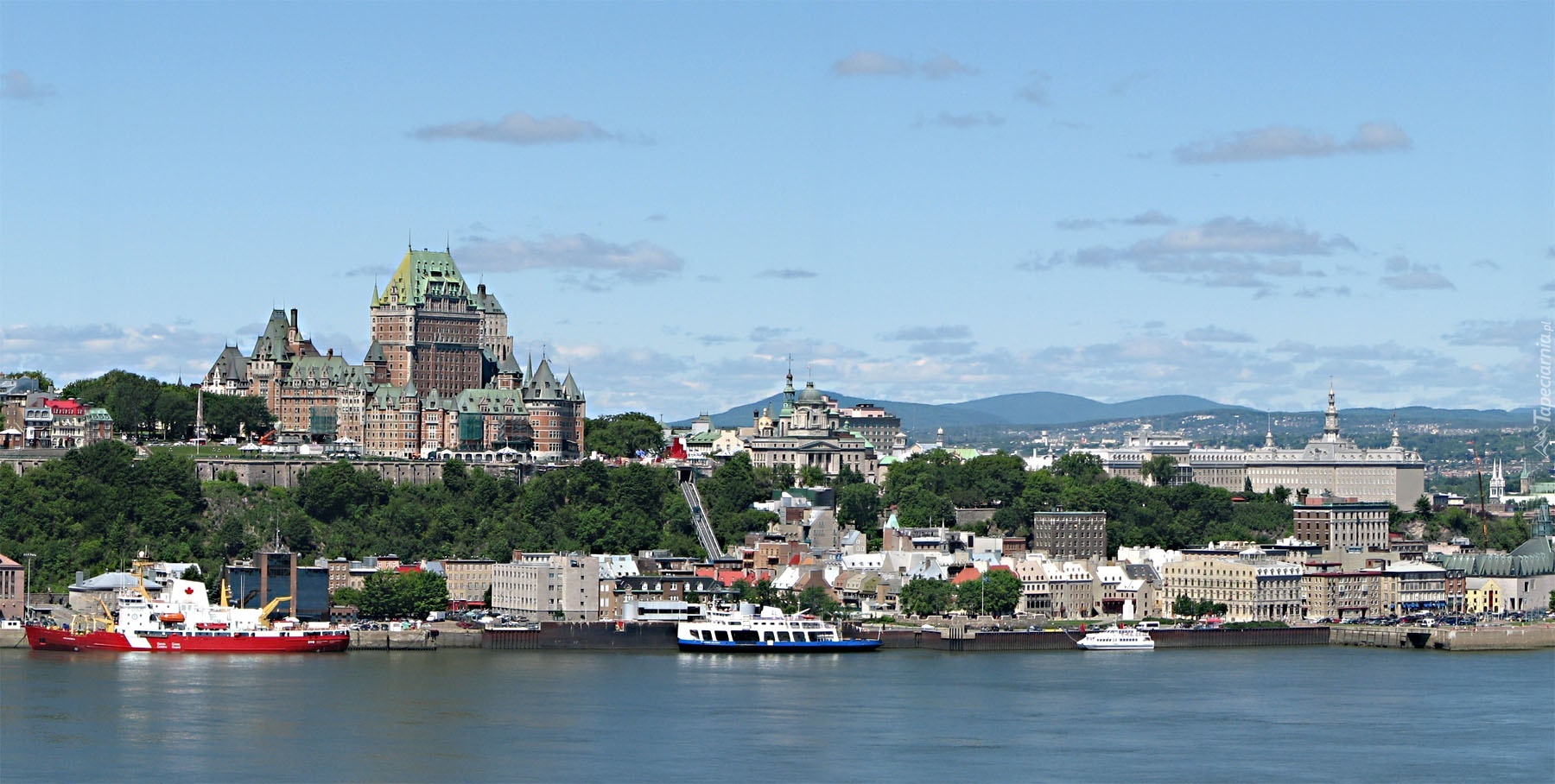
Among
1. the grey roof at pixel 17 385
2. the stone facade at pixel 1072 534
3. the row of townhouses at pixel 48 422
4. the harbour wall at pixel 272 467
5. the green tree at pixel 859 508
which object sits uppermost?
the grey roof at pixel 17 385

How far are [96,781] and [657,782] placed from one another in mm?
11582

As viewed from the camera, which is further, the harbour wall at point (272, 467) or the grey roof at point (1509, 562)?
the grey roof at point (1509, 562)

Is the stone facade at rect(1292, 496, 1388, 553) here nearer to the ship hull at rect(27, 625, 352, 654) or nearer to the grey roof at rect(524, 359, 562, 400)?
the grey roof at rect(524, 359, 562, 400)

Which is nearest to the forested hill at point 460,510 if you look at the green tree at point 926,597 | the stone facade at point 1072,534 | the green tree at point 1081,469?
the stone facade at point 1072,534

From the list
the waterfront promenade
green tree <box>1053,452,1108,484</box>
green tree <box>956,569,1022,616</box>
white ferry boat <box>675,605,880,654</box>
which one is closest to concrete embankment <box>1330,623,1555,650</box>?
the waterfront promenade

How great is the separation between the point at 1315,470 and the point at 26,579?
86.5m

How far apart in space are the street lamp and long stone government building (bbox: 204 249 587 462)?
24245 mm

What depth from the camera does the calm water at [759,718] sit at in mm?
67000

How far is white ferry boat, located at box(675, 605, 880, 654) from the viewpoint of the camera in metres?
101

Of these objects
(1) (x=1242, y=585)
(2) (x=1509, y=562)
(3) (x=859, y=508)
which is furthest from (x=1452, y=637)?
(3) (x=859, y=508)

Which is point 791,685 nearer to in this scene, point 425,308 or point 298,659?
point 298,659

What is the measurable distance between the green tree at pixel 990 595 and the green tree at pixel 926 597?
0.48m

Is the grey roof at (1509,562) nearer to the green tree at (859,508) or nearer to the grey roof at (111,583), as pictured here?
the green tree at (859,508)

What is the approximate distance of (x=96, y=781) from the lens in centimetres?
6350
